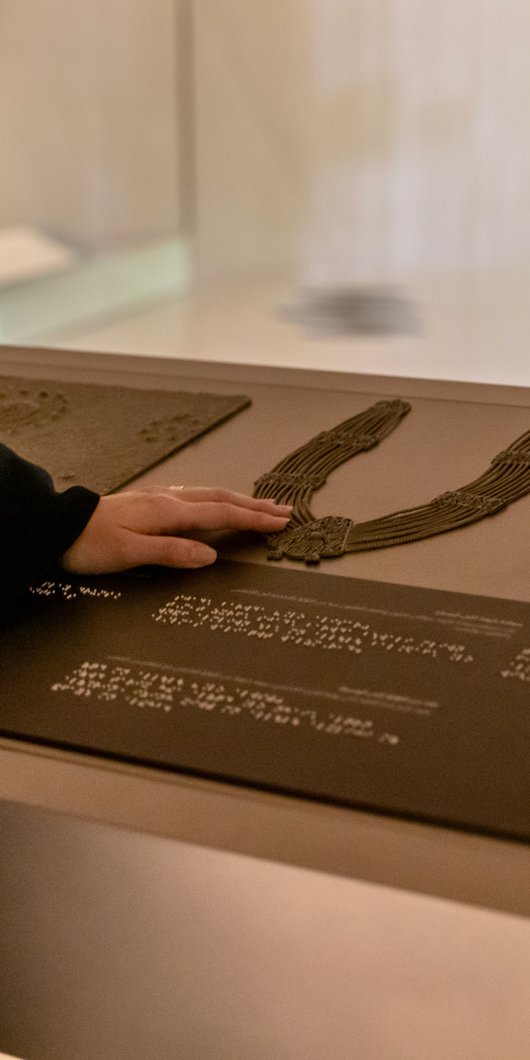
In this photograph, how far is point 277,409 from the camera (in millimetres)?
1631

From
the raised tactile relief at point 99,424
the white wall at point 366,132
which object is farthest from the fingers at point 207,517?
the white wall at point 366,132

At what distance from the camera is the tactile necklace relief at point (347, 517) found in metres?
1.21

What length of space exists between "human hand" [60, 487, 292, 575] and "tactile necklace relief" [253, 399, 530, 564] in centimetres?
5

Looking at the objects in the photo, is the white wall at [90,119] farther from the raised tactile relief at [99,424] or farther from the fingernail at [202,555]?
the fingernail at [202,555]

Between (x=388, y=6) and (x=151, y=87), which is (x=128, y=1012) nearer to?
(x=388, y=6)

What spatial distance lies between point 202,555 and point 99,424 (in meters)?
0.47

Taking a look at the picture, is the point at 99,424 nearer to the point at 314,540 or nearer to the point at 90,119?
the point at 314,540

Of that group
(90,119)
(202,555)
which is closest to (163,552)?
(202,555)

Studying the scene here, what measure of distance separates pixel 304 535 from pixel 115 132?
3.08 m

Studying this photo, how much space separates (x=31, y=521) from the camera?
1104 mm

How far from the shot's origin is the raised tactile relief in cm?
143

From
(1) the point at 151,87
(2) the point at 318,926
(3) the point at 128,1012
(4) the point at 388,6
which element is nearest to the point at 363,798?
(2) the point at 318,926

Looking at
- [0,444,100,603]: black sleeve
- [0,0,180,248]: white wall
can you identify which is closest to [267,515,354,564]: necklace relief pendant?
[0,444,100,603]: black sleeve

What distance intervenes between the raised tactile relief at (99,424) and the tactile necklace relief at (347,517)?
16cm
